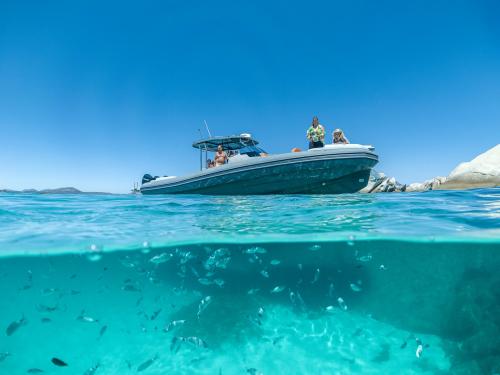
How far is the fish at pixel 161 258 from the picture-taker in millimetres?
7271

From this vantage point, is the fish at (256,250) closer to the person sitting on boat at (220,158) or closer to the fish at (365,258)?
the fish at (365,258)

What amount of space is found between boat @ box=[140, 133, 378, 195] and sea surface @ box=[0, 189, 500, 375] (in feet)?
7.57

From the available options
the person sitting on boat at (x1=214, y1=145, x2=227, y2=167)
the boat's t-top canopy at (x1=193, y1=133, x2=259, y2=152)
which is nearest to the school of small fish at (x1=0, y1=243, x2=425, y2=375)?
the person sitting on boat at (x1=214, y1=145, x2=227, y2=167)

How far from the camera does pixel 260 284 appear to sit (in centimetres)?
879

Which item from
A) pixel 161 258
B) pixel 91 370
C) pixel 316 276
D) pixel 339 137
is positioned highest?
pixel 339 137

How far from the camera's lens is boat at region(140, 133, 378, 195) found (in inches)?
417

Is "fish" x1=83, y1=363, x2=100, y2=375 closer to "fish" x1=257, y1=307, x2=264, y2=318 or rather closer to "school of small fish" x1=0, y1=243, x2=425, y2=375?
"school of small fish" x1=0, y1=243, x2=425, y2=375

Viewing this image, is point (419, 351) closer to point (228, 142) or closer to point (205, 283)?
point (205, 283)

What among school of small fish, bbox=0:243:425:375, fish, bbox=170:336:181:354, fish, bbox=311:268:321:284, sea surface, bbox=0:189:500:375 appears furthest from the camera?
fish, bbox=311:268:321:284

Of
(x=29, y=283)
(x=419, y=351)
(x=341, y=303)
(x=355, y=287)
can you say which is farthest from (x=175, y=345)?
(x=29, y=283)

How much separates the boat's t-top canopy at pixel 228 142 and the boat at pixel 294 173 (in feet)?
6.47

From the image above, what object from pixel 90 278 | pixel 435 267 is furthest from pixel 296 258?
pixel 90 278

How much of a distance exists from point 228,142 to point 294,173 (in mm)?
5067

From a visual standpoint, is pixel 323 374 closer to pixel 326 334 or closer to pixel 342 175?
pixel 326 334
